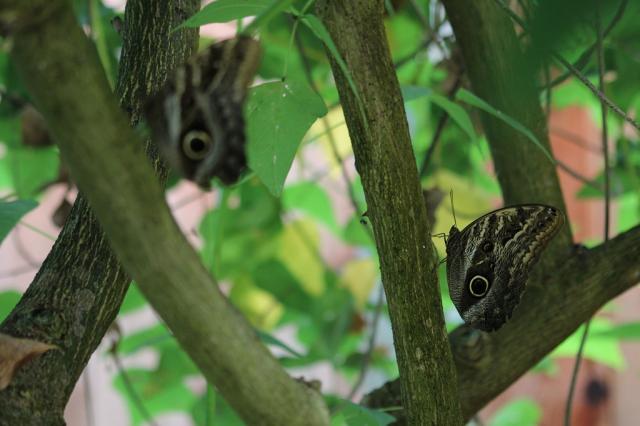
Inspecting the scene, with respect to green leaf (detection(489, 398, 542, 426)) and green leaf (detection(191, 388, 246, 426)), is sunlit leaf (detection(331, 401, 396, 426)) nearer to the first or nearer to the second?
green leaf (detection(191, 388, 246, 426))

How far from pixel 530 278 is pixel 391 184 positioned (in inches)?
11.8

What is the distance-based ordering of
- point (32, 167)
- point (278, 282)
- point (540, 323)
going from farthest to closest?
point (278, 282) → point (32, 167) → point (540, 323)

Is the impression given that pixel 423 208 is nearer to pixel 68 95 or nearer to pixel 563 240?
pixel 68 95

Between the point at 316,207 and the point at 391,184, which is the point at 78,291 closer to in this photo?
the point at 391,184

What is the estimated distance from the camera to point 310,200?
4.35 ft

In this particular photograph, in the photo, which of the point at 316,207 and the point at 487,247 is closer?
the point at 487,247

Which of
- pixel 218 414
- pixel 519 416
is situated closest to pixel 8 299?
pixel 218 414

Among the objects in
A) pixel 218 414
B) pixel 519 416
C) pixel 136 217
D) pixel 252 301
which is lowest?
pixel 136 217

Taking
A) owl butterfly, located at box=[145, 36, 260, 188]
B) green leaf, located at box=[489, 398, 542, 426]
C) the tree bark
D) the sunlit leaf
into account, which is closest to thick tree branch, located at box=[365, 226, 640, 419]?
the tree bark

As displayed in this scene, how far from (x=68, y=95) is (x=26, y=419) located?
23 cm

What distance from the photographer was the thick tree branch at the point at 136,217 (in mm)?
260

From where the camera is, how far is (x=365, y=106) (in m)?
0.38

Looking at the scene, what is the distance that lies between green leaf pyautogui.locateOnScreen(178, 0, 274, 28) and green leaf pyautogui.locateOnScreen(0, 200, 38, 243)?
0.50ft

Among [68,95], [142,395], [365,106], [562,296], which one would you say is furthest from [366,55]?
[142,395]
